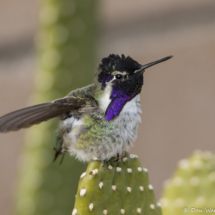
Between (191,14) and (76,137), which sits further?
(191,14)

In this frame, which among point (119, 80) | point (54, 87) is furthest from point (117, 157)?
point (54, 87)

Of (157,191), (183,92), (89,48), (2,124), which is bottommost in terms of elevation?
(2,124)

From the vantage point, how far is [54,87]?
1.11m

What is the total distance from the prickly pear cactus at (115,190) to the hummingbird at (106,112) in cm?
4

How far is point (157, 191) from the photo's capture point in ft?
6.16

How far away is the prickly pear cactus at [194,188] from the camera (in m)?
0.73

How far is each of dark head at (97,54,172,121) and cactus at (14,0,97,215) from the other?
0.44 metres

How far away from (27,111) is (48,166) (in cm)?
53

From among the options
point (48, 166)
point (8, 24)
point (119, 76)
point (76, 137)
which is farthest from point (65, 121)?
point (8, 24)

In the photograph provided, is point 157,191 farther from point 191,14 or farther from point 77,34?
point 77,34

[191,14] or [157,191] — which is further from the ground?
[191,14]

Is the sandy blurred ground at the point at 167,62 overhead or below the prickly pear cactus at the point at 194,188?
overhead

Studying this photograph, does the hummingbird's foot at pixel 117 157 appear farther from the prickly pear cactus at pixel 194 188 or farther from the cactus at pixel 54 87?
the cactus at pixel 54 87

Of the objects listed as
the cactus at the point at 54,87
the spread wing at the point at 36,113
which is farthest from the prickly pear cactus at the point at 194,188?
the cactus at the point at 54,87
